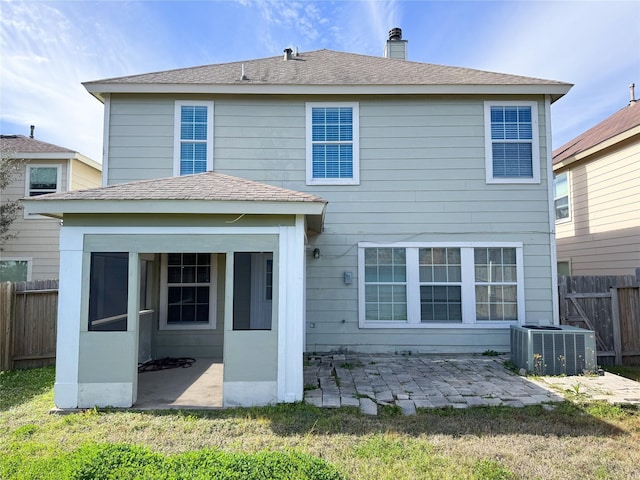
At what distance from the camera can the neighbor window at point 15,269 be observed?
10.6m

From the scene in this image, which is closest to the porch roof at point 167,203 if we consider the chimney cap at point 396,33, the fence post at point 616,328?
the fence post at point 616,328

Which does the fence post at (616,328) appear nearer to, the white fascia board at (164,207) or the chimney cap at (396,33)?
the white fascia board at (164,207)

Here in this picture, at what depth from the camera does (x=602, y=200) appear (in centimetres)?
991

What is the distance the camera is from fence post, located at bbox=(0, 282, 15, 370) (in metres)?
6.64

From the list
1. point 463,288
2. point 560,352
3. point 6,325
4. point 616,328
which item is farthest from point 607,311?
point 6,325

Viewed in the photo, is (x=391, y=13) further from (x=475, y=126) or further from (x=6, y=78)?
(x=6, y=78)

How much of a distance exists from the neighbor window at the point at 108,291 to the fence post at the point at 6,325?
3.25 m

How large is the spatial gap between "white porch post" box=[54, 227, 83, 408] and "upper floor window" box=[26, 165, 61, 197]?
Answer: 7.93m

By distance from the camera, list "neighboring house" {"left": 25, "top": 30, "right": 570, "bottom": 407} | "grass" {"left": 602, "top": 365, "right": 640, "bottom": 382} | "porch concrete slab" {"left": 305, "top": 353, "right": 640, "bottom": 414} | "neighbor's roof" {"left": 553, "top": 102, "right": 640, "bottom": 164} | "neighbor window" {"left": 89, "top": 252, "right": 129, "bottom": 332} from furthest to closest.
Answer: "neighbor's roof" {"left": 553, "top": 102, "right": 640, "bottom": 164} < "neighboring house" {"left": 25, "top": 30, "right": 570, "bottom": 407} < "grass" {"left": 602, "top": 365, "right": 640, "bottom": 382} < "porch concrete slab" {"left": 305, "top": 353, "right": 640, "bottom": 414} < "neighbor window" {"left": 89, "top": 252, "right": 129, "bottom": 332}

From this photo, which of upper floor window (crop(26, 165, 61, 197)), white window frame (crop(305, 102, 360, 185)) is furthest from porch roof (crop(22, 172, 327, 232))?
upper floor window (crop(26, 165, 61, 197))

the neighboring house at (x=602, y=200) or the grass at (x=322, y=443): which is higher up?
the neighboring house at (x=602, y=200)

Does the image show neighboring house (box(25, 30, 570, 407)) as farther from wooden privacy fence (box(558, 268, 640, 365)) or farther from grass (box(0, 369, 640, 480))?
grass (box(0, 369, 640, 480))

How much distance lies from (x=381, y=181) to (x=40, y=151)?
10.0 meters

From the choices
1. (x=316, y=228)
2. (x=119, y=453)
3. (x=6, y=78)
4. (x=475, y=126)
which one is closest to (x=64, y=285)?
(x=119, y=453)
